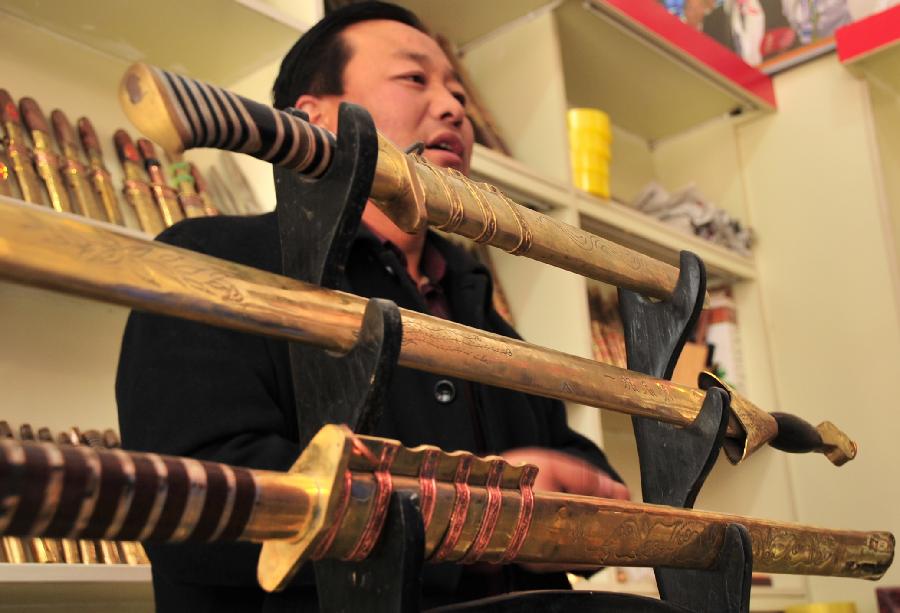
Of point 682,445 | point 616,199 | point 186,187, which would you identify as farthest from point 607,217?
point 682,445

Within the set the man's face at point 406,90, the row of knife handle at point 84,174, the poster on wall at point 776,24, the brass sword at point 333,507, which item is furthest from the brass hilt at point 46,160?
the poster on wall at point 776,24

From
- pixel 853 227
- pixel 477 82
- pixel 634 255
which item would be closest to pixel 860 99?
pixel 853 227

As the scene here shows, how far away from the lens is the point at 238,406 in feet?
2.75

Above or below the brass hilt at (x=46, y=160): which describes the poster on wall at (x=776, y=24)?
above

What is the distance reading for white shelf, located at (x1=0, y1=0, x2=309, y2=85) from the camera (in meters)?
1.60

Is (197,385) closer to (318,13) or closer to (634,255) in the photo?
(634,255)

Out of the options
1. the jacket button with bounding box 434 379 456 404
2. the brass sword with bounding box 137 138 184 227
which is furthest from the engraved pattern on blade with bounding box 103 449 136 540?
the brass sword with bounding box 137 138 184 227

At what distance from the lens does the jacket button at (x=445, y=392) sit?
39.9 inches

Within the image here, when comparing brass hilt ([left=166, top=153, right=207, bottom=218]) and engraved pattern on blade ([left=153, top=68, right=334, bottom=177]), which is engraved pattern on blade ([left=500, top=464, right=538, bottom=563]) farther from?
brass hilt ([left=166, top=153, right=207, bottom=218])

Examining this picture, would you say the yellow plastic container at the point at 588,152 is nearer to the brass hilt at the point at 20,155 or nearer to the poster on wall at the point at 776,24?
the poster on wall at the point at 776,24

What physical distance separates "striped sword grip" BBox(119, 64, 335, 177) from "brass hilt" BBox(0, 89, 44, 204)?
0.99 m

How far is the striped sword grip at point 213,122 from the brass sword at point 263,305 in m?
0.06

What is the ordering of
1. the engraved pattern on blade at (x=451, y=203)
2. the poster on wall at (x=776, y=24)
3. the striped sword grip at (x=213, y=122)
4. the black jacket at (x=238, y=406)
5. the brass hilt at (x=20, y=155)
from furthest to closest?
the poster on wall at (x=776, y=24)
the brass hilt at (x=20, y=155)
the black jacket at (x=238, y=406)
the engraved pattern on blade at (x=451, y=203)
the striped sword grip at (x=213, y=122)

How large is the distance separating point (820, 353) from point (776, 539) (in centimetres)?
198
